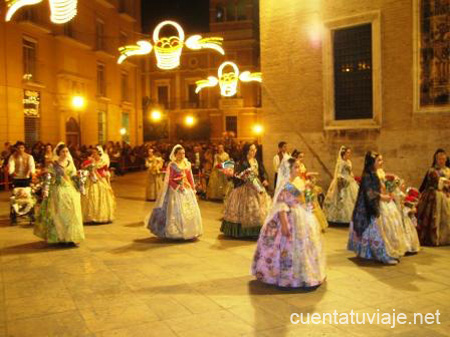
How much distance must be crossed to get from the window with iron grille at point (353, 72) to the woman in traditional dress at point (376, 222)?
596 cm

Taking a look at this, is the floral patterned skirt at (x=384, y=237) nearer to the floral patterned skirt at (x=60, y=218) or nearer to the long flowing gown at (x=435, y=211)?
the long flowing gown at (x=435, y=211)

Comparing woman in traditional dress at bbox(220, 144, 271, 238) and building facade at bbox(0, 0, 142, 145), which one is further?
building facade at bbox(0, 0, 142, 145)

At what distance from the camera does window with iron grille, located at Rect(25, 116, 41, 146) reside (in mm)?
22562

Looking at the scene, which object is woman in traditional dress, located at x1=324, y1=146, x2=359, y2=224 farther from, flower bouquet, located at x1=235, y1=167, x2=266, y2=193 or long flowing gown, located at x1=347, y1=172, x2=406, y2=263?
long flowing gown, located at x1=347, y1=172, x2=406, y2=263

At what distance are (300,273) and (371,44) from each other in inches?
337

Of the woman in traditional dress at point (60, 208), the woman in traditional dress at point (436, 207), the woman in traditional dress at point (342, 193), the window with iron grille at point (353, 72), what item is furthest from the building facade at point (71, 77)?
the woman in traditional dress at point (436, 207)

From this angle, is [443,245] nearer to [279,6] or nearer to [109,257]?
[109,257]

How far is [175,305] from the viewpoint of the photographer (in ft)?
17.8

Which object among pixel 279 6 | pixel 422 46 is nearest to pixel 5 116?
pixel 279 6

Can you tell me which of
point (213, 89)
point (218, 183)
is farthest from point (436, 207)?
point (213, 89)

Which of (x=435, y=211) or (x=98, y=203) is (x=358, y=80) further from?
(x=98, y=203)

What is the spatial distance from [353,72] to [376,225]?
7009mm

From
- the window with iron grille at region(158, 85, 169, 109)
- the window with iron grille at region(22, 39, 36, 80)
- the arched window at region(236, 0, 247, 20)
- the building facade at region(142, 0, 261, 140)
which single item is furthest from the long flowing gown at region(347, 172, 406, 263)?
the window with iron grille at region(158, 85, 169, 109)

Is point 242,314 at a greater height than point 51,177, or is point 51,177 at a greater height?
point 51,177
